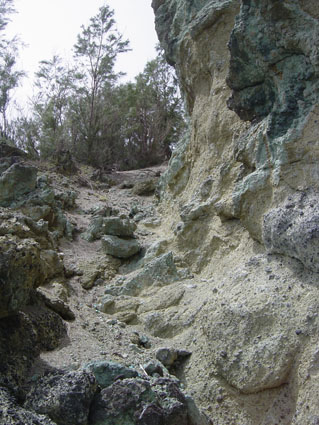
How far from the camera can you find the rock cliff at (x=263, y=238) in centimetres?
288

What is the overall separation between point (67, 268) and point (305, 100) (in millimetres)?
3752

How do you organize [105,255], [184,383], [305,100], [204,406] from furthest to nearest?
[105,255], [305,100], [184,383], [204,406]

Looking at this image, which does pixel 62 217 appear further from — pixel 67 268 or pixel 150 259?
pixel 150 259

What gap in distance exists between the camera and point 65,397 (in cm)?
228

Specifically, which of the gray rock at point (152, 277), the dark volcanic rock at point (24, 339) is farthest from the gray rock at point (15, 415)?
the gray rock at point (152, 277)

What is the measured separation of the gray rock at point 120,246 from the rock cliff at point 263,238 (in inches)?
31.5

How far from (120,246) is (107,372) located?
359 centimetres

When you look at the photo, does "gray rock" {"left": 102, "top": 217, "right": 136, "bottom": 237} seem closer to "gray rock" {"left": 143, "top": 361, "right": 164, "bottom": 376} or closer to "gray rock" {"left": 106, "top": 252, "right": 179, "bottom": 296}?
"gray rock" {"left": 106, "top": 252, "right": 179, "bottom": 296}

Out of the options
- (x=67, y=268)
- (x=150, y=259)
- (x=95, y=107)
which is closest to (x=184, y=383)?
(x=150, y=259)

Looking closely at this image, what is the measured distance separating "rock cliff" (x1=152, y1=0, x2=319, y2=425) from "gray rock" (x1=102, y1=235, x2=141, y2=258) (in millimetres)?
800

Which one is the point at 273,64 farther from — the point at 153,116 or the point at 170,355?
the point at 153,116

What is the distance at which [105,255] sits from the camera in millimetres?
6285

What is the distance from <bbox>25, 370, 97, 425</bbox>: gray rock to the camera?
7.34 feet

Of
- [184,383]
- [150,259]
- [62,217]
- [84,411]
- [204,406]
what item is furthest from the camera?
[62,217]
